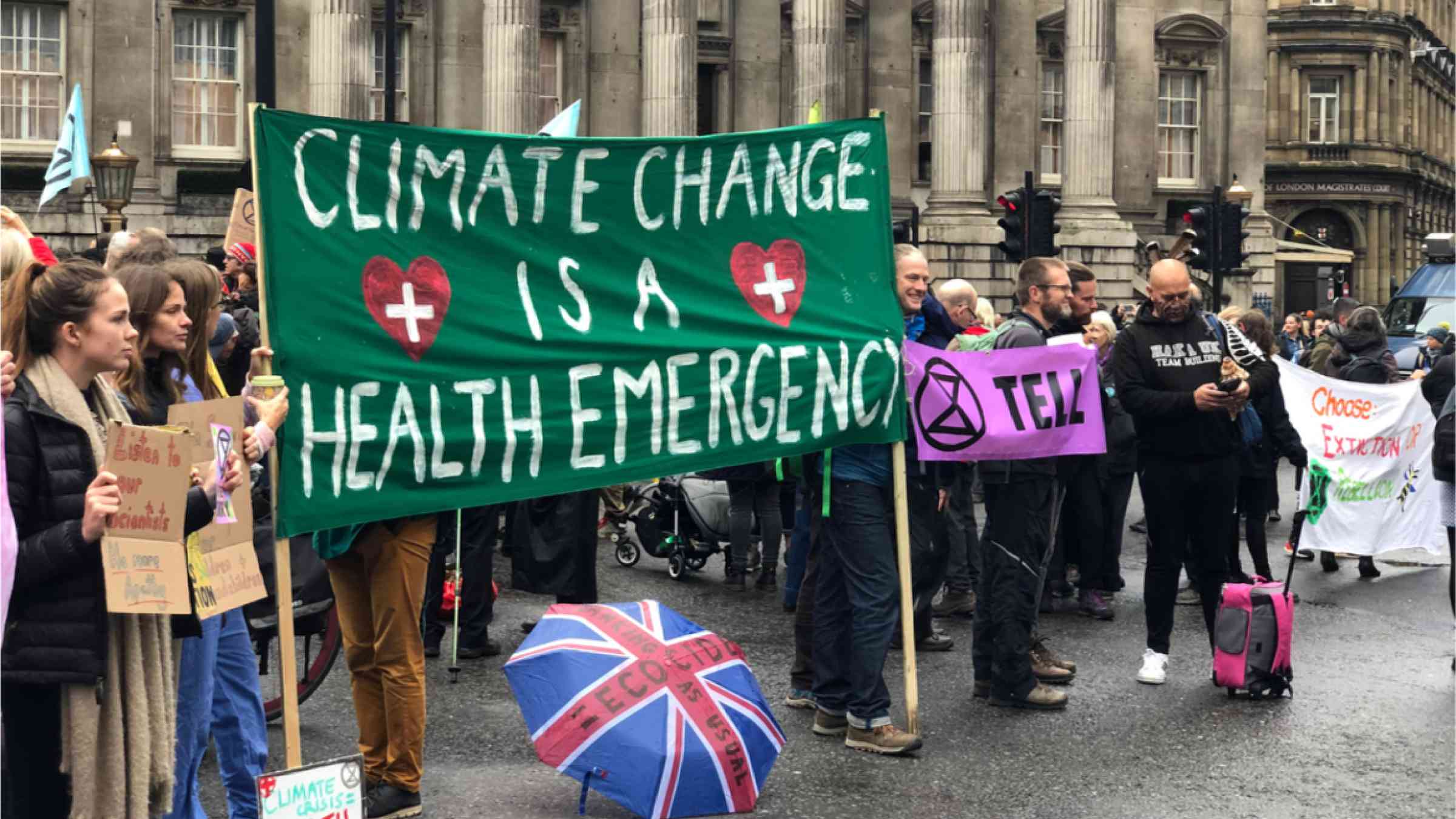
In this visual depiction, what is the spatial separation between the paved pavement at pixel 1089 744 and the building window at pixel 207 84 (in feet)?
92.3

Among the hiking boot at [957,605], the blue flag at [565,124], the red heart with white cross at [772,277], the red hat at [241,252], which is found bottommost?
the hiking boot at [957,605]

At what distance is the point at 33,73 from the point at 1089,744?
105 feet

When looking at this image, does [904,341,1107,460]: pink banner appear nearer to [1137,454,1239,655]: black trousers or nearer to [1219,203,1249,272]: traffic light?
[1137,454,1239,655]: black trousers

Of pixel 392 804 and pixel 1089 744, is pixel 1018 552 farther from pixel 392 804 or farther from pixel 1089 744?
pixel 392 804

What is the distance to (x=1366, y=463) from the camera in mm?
13180

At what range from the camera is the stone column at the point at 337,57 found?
3569 cm

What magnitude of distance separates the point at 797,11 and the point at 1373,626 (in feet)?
101

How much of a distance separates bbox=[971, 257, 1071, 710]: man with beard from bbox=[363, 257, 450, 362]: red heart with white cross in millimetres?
3146

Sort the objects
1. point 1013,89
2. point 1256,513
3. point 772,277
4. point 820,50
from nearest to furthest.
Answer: point 772,277 → point 1256,513 → point 820,50 → point 1013,89

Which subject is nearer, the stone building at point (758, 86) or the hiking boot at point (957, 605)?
the hiking boot at point (957, 605)

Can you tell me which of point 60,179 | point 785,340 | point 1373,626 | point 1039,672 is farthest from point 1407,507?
point 60,179

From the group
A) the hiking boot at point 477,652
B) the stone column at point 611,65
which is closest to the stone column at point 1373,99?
the stone column at point 611,65

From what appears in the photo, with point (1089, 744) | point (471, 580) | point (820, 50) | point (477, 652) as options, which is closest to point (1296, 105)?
point (820, 50)

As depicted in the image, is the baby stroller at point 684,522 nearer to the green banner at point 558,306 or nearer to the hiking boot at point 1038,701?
the hiking boot at point 1038,701
